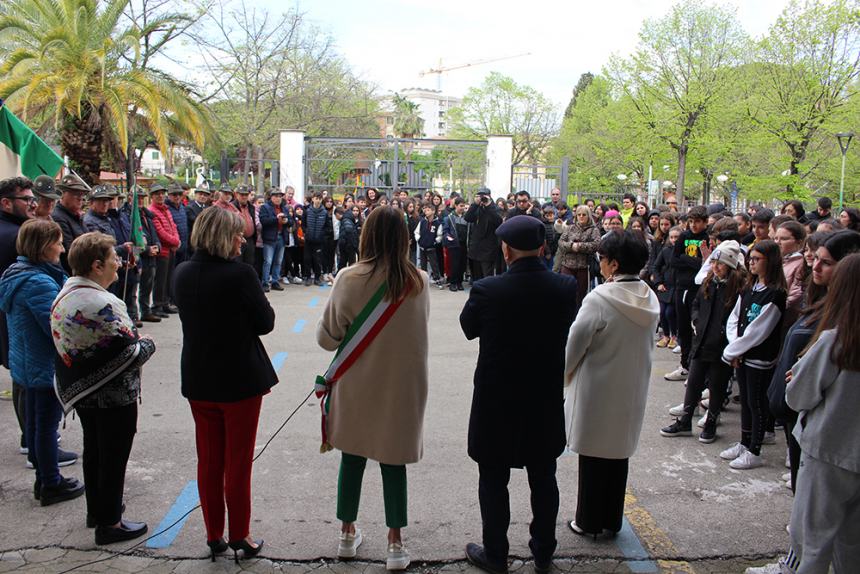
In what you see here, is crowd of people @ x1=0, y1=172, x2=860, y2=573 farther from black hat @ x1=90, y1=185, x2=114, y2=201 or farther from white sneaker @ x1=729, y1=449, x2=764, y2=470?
black hat @ x1=90, y1=185, x2=114, y2=201

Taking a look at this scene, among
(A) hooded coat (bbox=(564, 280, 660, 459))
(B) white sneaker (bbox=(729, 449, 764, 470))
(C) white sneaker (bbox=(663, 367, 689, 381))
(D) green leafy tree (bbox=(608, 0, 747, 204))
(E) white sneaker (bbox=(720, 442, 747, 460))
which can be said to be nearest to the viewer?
(A) hooded coat (bbox=(564, 280, 660, 459))

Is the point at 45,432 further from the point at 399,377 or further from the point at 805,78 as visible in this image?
the point at 805,78

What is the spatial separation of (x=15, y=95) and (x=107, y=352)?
40.9ft

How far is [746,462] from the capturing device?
533 cm

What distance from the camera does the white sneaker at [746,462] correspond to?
533 centimetres

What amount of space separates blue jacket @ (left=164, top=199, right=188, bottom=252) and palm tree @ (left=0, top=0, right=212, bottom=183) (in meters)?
3.72

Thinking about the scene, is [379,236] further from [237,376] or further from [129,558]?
[129,558]

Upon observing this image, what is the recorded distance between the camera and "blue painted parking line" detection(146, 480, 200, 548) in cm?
404

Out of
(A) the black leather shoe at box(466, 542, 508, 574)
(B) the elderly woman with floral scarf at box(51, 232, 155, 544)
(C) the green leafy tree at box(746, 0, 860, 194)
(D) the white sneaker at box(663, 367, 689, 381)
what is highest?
(C) the green leafy tree at box(746, 0, 860, 194)

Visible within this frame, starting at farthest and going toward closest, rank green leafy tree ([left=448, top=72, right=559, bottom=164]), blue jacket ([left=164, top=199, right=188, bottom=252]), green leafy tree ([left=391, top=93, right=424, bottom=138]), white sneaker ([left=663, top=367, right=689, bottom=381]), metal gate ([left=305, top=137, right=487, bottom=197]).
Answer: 1. green leafy tree ([left=391, top=93, right=424, bottom=138])
2. green leafy tree ([left=448, top=72, right=559, bottom=164])
3. metal gate ([left=305, top=137, right=487, bottom=197])
4. blue jacket ([left=164, top=199, right=188, bottom=252])
5. white sneaker ([left=663, top=367, right=689, bottom=381])

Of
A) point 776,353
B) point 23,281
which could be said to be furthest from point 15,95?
point 776,353

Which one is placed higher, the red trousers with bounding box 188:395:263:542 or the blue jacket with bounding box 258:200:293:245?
the blue jacket with bounding box 258:200:293:245

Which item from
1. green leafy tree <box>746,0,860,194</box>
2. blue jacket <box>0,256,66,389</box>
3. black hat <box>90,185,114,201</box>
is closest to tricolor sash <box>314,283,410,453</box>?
blue jacket <box>0,256,66,389</box>

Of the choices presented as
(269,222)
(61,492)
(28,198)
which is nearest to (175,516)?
(61,492)
